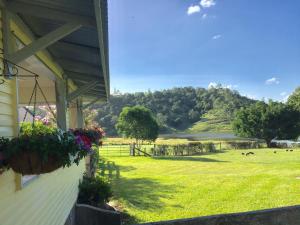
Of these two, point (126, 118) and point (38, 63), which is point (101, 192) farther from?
point (126, 118)

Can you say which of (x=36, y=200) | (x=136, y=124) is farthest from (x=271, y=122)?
(x=36, y=200)

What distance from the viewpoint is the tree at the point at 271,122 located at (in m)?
47.9

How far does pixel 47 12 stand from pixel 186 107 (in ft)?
302

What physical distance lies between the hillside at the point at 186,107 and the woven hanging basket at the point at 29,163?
72.0 metres

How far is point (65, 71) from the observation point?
778 centimetres

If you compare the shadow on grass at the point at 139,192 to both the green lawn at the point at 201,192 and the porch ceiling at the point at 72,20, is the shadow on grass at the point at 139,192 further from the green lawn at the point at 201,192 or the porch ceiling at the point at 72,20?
the porch ceiling at the point at 72,20

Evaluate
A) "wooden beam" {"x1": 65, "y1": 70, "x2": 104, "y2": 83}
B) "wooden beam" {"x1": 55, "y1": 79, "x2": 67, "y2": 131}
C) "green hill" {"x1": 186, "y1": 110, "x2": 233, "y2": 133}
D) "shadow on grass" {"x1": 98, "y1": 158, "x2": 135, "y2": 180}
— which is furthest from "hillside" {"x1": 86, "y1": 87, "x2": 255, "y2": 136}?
"wooden beam" {"x1": 55, "y1": 79, "x2": 67, "y2": 131}

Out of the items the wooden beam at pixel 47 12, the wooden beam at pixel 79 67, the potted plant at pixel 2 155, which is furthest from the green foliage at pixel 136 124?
the potted plant at pixel 2 155

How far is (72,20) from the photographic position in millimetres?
3502

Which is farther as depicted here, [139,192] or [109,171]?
[109,171]

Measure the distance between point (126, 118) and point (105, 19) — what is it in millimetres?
36964

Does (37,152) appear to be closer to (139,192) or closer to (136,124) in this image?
(139,192)

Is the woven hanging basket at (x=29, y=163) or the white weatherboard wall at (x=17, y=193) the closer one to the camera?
the woven hanging basket at (x=29, y=163)

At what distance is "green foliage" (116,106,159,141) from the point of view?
40219mm
